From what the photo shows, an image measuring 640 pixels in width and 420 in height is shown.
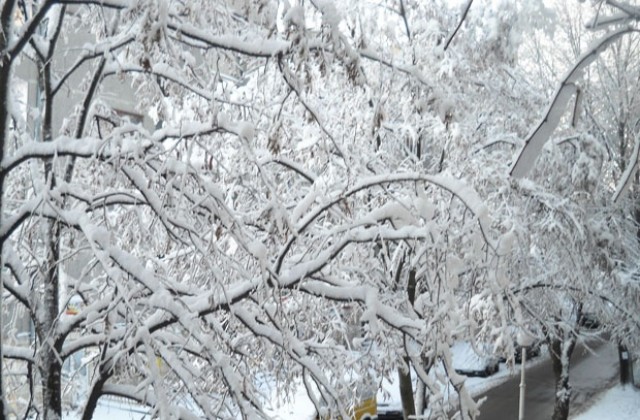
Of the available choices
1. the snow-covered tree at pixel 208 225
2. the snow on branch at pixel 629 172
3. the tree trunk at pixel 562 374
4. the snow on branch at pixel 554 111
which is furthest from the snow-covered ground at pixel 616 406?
the snow on branch at pixel 554 111

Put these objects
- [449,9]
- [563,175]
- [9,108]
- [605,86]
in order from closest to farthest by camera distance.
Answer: [9,108] → [449,9] → [563,175] → [605,86]

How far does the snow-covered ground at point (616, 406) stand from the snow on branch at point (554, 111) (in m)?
17.2

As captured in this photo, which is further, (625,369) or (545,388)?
Answer: (545,388)

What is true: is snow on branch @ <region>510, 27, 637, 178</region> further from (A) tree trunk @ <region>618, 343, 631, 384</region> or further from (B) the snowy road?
(A) tree trunk @ <region>618, 343, 631, 384</region>

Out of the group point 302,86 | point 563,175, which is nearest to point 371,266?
point 302,86

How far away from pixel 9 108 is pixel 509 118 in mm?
9647

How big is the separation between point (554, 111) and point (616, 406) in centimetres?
1901

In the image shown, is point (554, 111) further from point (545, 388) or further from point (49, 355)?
point (545, 388)

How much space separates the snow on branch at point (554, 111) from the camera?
238 cm

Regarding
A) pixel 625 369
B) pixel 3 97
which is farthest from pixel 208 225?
pixel 625 369

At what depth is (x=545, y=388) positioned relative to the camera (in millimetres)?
21625

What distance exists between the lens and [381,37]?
8.20 m

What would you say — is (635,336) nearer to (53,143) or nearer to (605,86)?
(605,86)

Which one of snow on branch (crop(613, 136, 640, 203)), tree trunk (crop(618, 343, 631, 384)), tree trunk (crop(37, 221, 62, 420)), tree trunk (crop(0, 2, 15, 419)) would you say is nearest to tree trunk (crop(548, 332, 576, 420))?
tree trunk (crop(618, 343, 631, 384))
